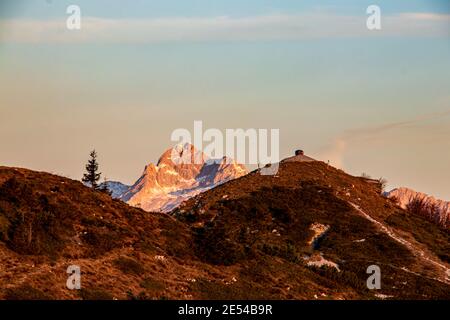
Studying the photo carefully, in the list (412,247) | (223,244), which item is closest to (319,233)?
(412,247)

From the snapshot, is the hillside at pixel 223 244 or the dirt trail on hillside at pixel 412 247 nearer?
the hillside at pixel 223 244

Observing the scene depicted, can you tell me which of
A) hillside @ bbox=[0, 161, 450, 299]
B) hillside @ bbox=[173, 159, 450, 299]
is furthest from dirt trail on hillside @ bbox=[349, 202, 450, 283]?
hillside @ bbox=[0, 161, 450, 299]

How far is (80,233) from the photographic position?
9738cm

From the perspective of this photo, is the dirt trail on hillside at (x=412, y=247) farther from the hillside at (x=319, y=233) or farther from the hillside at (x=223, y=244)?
the hillside at (x=223, y=244)

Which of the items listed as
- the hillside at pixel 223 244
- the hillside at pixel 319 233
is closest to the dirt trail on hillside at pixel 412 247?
the hillside at pixel 319 233

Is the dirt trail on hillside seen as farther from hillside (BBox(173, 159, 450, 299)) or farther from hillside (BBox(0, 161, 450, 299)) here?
hillside (BBox(0, 161, 450, 299))

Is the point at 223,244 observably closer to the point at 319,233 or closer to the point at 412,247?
the point at 319,233

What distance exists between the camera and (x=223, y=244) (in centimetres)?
10825

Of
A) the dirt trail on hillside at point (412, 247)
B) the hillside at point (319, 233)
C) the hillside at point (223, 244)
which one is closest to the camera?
the hillside at point (223, 244)

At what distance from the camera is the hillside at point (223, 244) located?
88.2 metres

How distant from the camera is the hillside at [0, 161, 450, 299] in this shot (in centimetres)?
8825
